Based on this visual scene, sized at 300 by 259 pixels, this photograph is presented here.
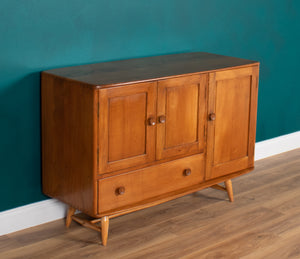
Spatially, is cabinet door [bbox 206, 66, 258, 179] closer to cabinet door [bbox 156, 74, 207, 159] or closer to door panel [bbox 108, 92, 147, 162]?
cabinet door [bbox 156, 74, 207, 159]

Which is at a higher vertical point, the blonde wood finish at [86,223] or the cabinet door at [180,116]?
the cabinet door at [180,116]

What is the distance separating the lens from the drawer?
247 centimetres

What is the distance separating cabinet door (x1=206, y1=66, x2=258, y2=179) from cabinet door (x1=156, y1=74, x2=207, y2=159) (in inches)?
2.8

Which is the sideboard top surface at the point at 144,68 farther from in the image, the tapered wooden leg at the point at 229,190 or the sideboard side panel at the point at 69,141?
the tapered wooden leg at the point at 229,190

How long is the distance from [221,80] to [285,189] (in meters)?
0.92

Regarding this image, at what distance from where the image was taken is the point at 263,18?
3.55 metres

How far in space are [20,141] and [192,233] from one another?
0.95m

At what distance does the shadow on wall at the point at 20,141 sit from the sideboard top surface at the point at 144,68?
0.16 meters

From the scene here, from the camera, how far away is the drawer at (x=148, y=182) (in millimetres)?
2469

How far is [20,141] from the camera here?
2.60 m

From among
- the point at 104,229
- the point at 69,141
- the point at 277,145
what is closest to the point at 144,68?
the point at 69,141

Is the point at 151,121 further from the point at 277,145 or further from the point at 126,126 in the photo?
the point at 277,145

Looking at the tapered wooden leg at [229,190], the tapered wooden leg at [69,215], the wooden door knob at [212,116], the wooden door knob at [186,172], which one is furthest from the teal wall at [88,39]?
the tapered wooden leg at [229,190]

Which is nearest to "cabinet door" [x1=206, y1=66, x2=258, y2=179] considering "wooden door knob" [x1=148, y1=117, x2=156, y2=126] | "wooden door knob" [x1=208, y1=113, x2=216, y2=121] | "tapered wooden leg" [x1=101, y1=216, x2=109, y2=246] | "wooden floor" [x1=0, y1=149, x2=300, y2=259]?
"wooden door knob" [x1=208, y1=113, x2=216, y2=121]
